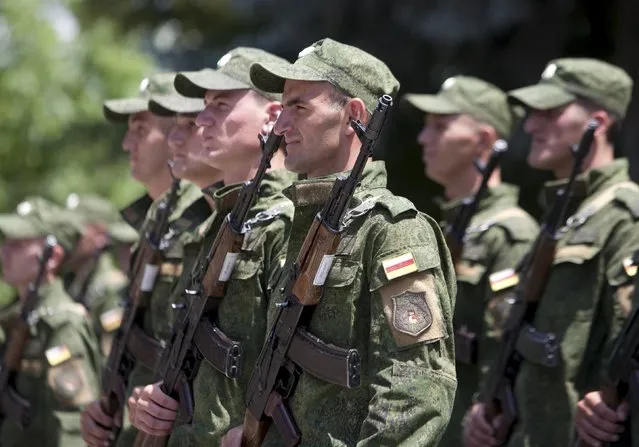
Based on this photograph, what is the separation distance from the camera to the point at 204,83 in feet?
20.4

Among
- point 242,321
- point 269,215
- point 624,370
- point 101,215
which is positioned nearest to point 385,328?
point 242,321

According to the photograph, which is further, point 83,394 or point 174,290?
point 83,394

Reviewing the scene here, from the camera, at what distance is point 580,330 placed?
6848mm

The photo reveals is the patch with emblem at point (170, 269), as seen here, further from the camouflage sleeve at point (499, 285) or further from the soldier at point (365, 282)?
the soldier at point (365, 282)

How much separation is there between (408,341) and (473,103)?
14.3ft

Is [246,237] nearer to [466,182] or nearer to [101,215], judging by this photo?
[466,182]

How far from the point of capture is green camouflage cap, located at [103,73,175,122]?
7.83 metres

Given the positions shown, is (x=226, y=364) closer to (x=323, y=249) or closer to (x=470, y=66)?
(x=323, y=249)

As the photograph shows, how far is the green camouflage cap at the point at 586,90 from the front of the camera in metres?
7.57

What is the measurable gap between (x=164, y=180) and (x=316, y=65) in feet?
9.56

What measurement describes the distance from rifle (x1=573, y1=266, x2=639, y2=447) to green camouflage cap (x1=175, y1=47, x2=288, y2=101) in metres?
1.79

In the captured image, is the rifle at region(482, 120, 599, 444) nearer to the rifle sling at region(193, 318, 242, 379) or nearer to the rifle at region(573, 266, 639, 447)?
the rifle at region(573, 266, 639, 447)

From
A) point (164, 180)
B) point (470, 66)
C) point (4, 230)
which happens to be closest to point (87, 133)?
point (470, 66)

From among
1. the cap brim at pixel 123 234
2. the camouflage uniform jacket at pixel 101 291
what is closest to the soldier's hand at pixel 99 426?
the camouflage uniform jacket at pixel 101 291
